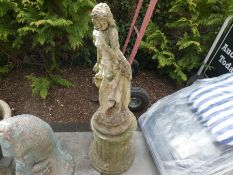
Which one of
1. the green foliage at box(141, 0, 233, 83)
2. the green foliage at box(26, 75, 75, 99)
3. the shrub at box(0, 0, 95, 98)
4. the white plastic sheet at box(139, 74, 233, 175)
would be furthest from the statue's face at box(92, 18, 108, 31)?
the green foliage at box(141, 0, 233, 83)

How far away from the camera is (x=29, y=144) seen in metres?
2.92

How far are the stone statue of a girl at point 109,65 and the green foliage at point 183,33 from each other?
1831mm

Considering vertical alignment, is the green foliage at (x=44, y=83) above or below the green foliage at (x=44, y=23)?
below

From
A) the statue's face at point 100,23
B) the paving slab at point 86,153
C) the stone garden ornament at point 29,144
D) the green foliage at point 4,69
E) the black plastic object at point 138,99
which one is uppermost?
the statue's face at point 100,23

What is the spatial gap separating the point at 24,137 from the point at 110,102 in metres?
0.95

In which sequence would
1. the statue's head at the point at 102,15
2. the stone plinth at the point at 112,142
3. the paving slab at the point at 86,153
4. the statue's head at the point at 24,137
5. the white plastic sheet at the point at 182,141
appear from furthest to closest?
the paving slab at the point at 86,153, the white plastic sheet at the point at 182,141, the stone plinth at the point at 112,142, the statue's head at the point at 24,137, the statue's head at the point at 102,15

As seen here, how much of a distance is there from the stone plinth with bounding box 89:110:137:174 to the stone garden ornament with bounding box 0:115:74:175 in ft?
1.90

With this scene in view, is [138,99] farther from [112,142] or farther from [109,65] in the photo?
[109,65]

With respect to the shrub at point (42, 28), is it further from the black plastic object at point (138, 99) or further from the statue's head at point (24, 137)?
the statue's head at point (24, 137)

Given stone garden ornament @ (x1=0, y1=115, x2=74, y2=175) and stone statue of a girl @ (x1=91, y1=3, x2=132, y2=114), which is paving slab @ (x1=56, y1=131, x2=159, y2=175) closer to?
stone garden ornament @ (x1=0, y1=115, x2=74, y2=175)

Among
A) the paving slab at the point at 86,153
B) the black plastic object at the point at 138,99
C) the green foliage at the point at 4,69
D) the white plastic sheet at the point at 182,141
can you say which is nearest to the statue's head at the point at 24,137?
the paving slab at the point at 86,153

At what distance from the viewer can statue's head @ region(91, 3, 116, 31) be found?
274 cm

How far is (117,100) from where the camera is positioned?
3.34 meters

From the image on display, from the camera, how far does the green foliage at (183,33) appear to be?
5055 millimetres
